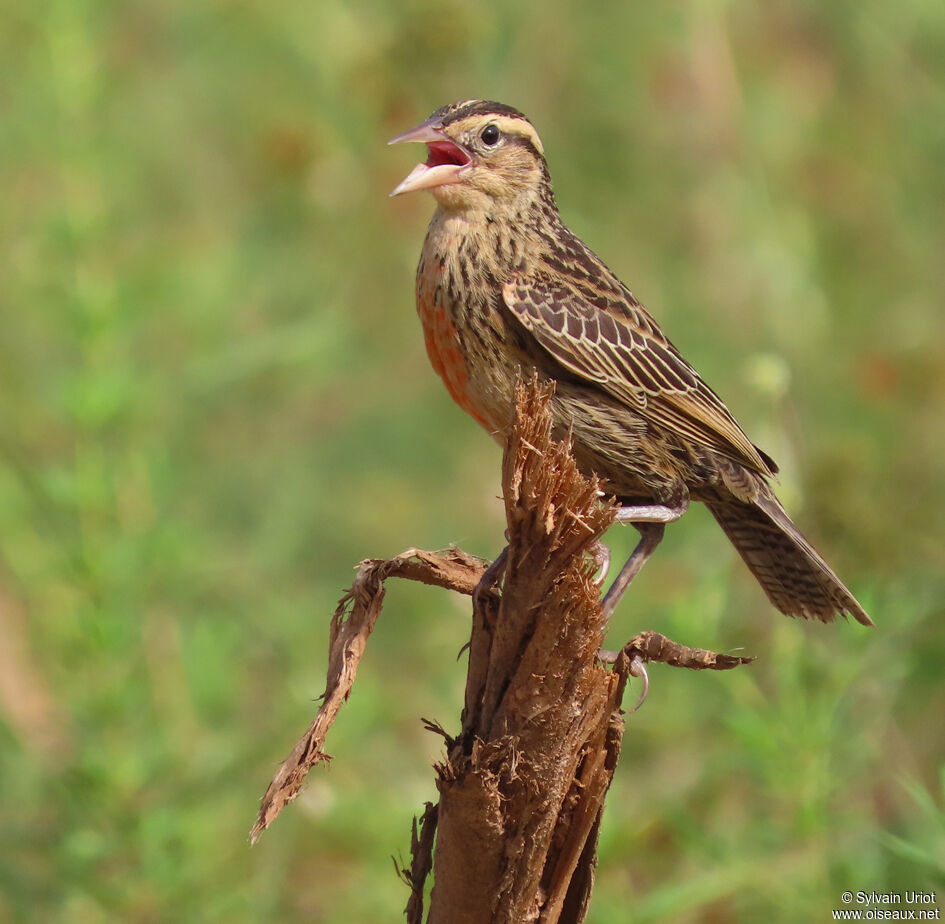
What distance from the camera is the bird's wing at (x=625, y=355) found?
195 inches

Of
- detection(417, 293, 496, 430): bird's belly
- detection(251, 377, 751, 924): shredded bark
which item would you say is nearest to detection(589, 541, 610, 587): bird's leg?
detection(251, 377, 751, 924): shredded bark

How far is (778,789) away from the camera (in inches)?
216

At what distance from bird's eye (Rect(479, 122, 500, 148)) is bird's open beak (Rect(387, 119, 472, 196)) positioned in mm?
86

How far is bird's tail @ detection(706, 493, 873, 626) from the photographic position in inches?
204

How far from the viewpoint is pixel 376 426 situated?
940 cm

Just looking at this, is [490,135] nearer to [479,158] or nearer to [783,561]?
[479,158]

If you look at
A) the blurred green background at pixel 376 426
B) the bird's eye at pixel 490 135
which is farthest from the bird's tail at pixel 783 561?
the bird's eye at pixel 490 135

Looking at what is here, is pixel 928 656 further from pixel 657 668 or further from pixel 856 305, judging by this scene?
pixel 856 305

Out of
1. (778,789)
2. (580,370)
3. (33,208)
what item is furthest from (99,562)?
(778,789)

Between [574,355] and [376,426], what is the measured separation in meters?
4.50

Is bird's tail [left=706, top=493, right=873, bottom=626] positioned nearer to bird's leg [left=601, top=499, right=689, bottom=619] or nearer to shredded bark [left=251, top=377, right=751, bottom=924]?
bird's leg [left=601, top=499, right=689, bottom=619]

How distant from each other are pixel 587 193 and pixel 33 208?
11.5 feet

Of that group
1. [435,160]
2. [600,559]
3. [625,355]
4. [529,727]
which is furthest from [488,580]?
[435,160]

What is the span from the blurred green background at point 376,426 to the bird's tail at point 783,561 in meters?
0.19
